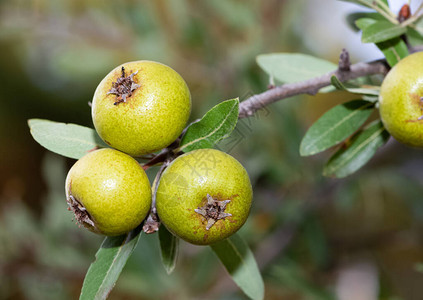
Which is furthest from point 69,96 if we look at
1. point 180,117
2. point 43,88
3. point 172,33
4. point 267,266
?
point 180,117

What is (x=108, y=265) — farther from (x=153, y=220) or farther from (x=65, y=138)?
(x=65, y=138)

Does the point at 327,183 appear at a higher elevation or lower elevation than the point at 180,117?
lower

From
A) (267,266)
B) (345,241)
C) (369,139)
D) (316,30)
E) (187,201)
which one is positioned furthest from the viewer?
(316,30)

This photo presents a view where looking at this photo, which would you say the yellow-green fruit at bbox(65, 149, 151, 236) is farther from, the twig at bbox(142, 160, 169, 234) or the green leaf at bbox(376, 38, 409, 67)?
the green leaf at bbox(376, 38, 409, 67)

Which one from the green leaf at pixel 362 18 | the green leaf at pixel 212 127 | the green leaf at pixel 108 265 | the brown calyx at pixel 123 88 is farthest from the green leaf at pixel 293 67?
the green leaf at pixel 108 265

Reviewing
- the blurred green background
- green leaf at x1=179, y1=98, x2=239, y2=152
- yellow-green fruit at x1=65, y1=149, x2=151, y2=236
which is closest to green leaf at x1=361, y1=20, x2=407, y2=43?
green leaf at x1=179, y1=98, x2=239, y2=152

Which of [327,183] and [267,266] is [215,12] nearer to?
[327,183]

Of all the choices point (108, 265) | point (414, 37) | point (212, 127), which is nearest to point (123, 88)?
A: point (212, 127)
